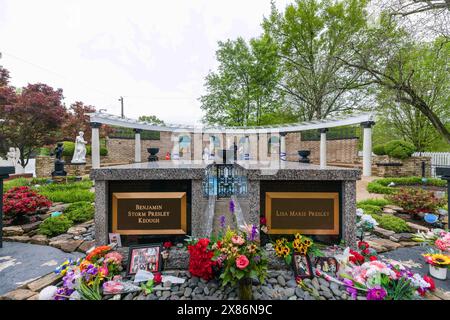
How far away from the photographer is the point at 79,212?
5.20 meters

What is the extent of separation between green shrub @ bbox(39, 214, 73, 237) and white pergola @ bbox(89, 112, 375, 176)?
629cm

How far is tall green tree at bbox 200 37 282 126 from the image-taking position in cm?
1689

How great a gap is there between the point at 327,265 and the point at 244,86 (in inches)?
677

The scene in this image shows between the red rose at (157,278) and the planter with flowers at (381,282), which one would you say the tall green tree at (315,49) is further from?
the red rose at (157,278)

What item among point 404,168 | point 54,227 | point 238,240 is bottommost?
point 54,227

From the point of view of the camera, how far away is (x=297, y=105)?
59.7ft

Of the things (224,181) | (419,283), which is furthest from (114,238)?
(224,181)

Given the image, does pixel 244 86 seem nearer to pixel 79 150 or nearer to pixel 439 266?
pixel 79 150

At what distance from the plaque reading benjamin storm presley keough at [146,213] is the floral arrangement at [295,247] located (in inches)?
57.0

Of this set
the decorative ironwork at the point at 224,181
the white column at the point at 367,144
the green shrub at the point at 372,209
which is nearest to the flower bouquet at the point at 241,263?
the decorative ironwork at the point at 224,181

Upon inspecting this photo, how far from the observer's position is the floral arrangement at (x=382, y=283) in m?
2.18
